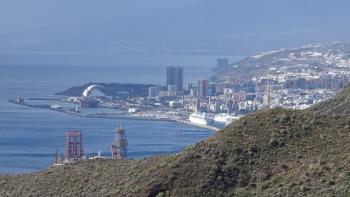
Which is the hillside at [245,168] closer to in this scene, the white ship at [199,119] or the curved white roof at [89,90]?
the white ship at [199,119]

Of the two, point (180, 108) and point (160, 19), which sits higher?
point (160, 19)

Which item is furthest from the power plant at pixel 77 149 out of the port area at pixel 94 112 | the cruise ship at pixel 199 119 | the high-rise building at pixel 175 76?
the high-rise building at pixel 175 76

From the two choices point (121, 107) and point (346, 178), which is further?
point (121, 107)

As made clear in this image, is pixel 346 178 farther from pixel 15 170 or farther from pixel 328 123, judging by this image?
pixel 15 170

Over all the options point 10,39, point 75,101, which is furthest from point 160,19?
point 75,101

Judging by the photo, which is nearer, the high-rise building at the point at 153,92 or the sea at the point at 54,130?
the sea at the point at 54,130

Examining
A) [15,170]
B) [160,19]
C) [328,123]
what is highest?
[160,19]
